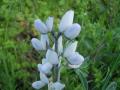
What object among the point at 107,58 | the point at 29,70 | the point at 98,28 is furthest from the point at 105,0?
the point at 29,70

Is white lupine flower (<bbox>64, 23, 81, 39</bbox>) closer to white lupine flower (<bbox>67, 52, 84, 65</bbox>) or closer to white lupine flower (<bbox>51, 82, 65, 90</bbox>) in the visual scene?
white lupine flower (<bbox>67, 52, 84, 65</bbox>)

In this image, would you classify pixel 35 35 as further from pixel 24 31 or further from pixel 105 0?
pixel 105 0

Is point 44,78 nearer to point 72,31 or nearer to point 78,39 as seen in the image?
point 72,31

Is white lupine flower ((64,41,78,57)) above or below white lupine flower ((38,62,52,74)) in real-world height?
above

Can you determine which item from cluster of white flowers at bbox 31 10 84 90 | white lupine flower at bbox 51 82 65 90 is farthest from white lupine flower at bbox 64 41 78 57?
white lupine flower at bbox 51 82 65 90

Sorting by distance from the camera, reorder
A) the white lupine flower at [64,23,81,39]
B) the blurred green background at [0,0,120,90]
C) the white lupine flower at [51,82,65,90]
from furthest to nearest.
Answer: the blurred green background at [0,0,120,90] → the white lupine flower at [51,82,65,90] → the white lupine flower at [64,23,81,39]

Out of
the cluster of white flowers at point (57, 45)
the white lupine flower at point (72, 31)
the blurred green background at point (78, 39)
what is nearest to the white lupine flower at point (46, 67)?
the cluster of white flowers at point (57, 45)

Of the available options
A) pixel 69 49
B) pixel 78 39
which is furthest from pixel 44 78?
pixel 78 39
